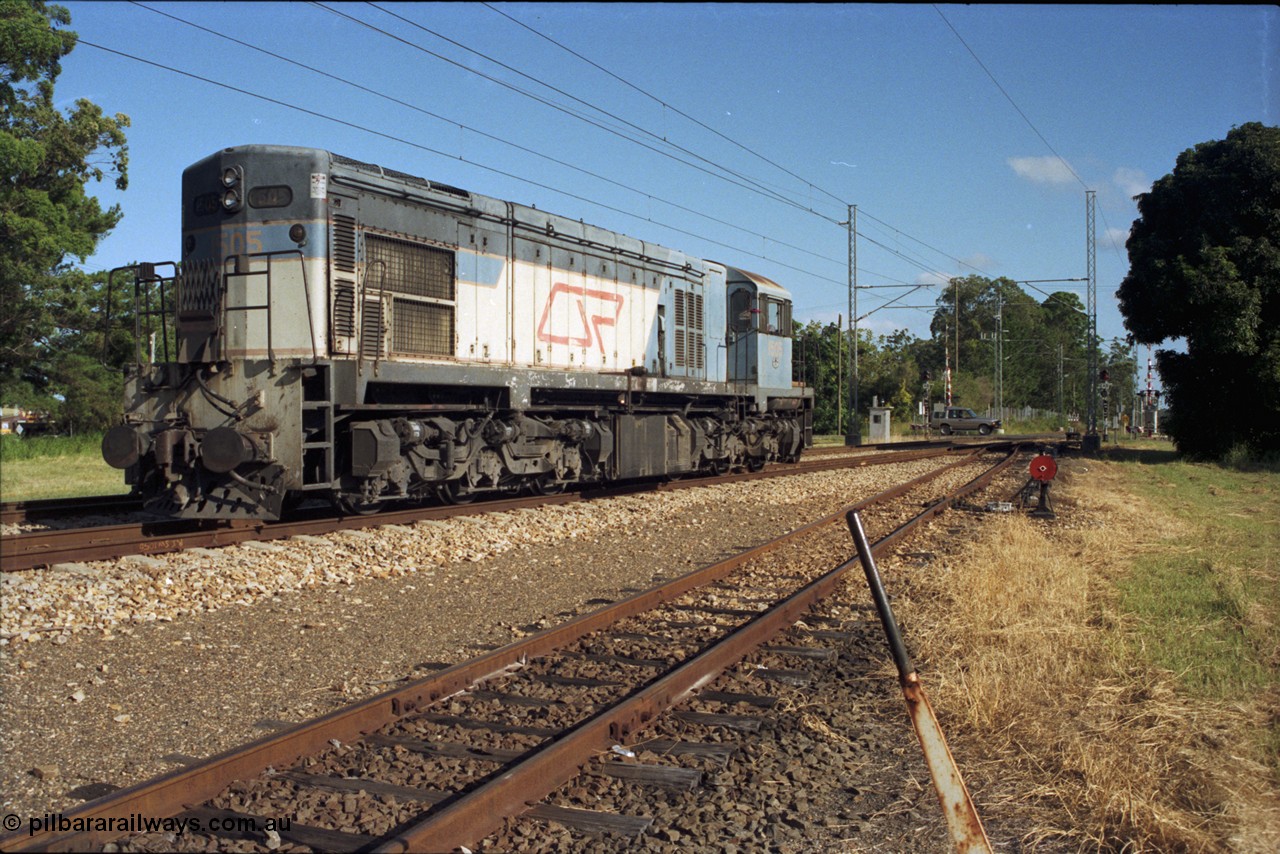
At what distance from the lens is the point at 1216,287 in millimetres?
22203

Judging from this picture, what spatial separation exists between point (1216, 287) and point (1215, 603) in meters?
18.1

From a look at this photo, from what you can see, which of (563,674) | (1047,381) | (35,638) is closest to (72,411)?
(35,638)

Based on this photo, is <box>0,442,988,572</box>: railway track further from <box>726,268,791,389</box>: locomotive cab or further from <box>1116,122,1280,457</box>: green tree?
<box>1116,122,1280,457</box>: green tree

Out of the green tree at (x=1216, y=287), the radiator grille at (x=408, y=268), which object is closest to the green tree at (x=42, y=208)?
the radiator grille at (x=408, y=268)

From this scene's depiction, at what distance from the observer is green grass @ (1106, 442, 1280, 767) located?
17.7 ft

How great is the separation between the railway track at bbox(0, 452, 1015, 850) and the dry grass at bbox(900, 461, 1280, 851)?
3.29 ft

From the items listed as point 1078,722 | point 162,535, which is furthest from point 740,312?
point 1078,722

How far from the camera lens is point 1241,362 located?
23141mm

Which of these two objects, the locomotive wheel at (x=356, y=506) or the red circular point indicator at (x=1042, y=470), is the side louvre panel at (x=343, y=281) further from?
the red circular point indicator at (x=1042, y=470)

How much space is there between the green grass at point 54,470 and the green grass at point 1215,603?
13.4m

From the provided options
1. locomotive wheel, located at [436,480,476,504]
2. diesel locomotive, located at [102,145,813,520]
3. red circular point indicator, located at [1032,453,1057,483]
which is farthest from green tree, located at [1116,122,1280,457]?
locomotive wheel, located at [436,480,476,504]

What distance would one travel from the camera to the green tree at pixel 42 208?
12.2 m

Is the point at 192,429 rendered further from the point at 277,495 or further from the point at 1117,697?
the point at 1117,697

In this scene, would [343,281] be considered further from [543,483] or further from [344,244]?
[543,483]
